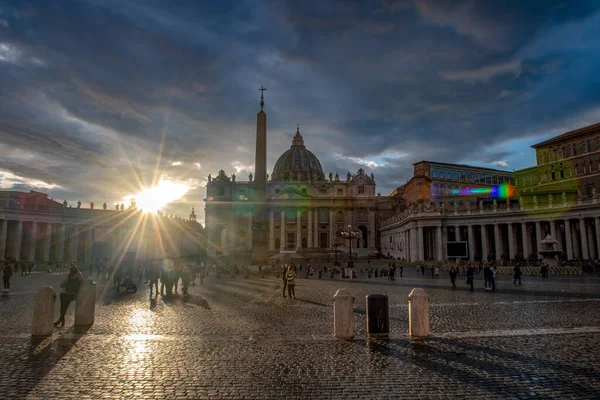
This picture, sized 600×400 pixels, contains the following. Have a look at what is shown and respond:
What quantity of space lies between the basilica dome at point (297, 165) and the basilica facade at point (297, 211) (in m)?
5.48

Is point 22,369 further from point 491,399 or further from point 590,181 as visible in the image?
point 590,181

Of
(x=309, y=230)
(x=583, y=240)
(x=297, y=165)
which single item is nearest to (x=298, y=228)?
(x=309, y=230)

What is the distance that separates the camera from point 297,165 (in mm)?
100188

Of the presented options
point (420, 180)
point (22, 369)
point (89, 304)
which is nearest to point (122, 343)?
point (22, 369)

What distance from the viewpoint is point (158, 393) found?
5.27 m

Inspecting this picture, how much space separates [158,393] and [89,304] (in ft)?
19.4

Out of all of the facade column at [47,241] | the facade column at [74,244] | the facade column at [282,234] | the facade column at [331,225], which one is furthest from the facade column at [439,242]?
the facade column at [47,241]

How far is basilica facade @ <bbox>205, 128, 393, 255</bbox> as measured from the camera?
82938 mm

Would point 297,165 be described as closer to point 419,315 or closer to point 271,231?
point 271,231

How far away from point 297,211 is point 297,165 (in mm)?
20311

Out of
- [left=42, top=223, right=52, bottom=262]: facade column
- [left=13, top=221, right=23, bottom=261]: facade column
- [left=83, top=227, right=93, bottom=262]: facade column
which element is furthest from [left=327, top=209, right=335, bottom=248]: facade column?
[left=13, top=221, right=23, bottom=261]: facade column

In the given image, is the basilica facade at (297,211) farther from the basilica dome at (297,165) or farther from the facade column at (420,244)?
the facade column at (420,244)

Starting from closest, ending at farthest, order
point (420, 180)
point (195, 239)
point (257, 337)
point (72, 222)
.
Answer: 1. point (257, 337)
2. point (72, 222)
3. point (420, 180)
4. point (195, 239)

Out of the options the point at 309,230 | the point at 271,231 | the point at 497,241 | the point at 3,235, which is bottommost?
the point at 497,241
